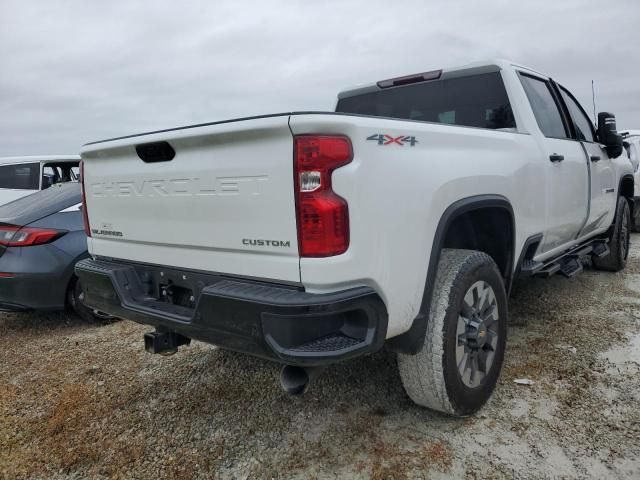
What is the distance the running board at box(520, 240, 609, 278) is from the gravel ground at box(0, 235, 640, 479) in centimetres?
46

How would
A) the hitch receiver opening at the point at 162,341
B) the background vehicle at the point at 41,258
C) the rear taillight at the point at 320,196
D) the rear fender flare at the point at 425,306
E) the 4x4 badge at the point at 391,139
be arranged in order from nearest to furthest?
the rear taillight at the point at 320,196 → the 4x4 badge at the point at 391,139 → the rear fender flare at the point at 425,306 → the hitch receiver opening at the point at 162,341 → the background vehicle at the point at 41,258

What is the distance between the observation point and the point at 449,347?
8.04 feet

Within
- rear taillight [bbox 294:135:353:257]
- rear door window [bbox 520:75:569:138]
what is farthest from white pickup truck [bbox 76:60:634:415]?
rear door window [bbox 520:75:569:138]

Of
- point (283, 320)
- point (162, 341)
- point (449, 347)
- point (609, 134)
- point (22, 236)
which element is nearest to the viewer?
point (283, 320)

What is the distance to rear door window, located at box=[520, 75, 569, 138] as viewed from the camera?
12.1ft

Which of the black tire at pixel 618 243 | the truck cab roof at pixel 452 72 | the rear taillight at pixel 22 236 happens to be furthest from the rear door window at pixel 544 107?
the rear taillight at pixel 22 236

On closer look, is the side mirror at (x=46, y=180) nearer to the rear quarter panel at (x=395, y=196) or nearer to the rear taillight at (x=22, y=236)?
the rear taillight at (x=22, y=236)

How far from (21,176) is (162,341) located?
697 centimetres

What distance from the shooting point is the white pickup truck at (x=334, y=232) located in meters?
1.97

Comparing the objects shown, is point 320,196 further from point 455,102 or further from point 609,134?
point 609,134

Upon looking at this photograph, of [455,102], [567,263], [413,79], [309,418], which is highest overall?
[413,79]

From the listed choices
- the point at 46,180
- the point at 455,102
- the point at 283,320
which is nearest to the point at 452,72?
the point at 455,102

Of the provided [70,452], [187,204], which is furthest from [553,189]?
[70,452]

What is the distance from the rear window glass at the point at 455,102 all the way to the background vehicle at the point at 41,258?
2.85m
